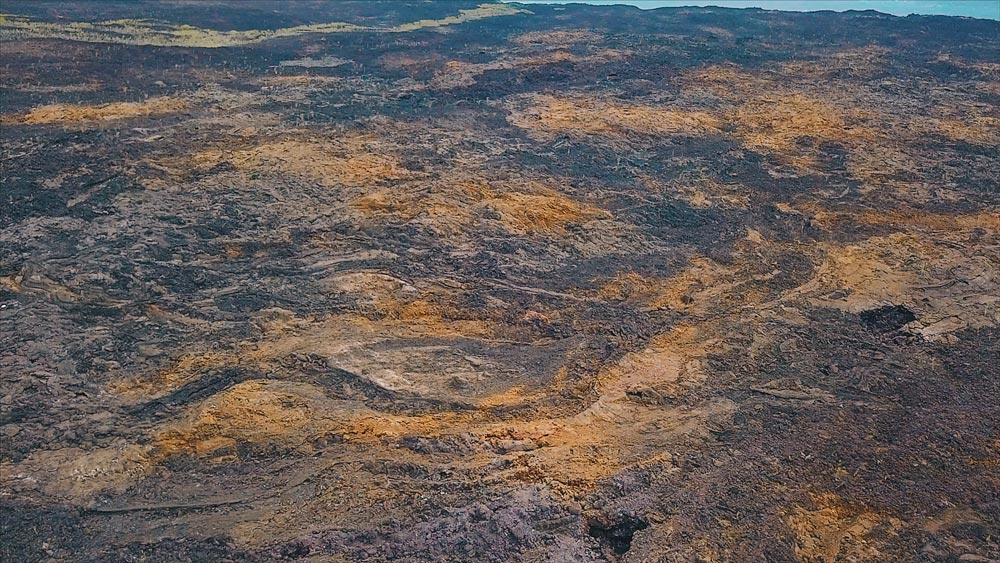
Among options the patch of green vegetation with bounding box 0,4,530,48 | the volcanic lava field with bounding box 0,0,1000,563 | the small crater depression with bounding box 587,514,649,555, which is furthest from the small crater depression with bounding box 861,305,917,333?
the patch of green vegetation with bounding box 0,4,530,48

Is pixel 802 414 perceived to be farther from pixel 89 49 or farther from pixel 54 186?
pixel 89 49

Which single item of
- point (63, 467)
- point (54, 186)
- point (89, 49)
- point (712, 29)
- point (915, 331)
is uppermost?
point (712, 29)

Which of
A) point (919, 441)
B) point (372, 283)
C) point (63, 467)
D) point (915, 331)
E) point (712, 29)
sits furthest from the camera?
point (712, 29)

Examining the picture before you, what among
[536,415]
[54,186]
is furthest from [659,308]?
[54,186]

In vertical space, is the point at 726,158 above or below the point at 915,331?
above

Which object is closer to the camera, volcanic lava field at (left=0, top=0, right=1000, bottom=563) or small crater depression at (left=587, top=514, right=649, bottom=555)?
small crater depression at (left=587, top=514, right=649, bottom=555)

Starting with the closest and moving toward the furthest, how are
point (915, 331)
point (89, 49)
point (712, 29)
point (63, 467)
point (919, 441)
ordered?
point (63, 467) → point (919, 441) → point (915, 331) → point (89, 49) → point (712, 29)

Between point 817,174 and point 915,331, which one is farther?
point 817,174

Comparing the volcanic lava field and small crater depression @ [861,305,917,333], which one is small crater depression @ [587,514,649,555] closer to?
the volcanic lava field
